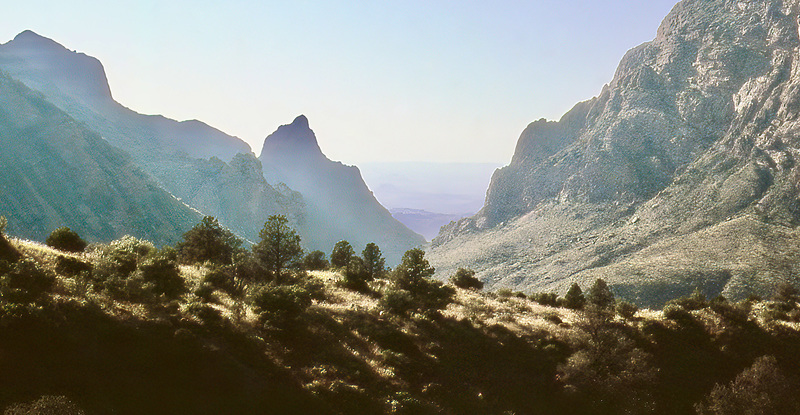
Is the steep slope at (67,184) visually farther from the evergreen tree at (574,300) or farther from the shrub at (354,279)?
the evergreen tree at (574,300)

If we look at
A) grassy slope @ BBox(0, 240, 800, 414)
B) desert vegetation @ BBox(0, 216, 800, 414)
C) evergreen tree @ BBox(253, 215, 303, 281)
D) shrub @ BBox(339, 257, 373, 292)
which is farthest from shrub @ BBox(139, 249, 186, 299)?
shrub @ BBox(339, 257, 373, 292)

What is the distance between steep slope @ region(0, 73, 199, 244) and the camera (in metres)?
98.8

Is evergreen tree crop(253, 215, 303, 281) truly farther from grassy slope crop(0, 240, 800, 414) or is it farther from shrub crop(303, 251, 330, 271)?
shrub crop(303, 251, 330, 271)

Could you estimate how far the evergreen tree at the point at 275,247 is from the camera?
120 ft

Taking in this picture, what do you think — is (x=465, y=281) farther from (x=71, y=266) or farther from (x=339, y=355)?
(x=71, y=266)

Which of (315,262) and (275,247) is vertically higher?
(275,247)

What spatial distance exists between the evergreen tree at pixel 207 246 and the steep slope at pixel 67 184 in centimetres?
6992

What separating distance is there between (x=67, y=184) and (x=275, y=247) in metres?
106

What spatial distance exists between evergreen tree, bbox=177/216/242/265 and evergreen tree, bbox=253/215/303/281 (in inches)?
392

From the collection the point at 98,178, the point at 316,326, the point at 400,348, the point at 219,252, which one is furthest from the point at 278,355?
the point at 98,178

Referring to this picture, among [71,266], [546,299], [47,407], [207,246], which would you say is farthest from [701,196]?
[47,407]

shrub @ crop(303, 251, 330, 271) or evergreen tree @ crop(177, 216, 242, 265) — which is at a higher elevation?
evergreen tree @ crop(177, 216, 242, 265)

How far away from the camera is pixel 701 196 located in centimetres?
14675

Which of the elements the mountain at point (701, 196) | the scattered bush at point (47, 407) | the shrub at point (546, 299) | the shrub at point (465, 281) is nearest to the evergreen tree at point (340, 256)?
the shrub at point (465, 281)
